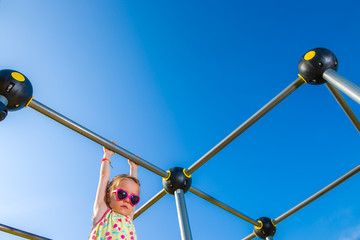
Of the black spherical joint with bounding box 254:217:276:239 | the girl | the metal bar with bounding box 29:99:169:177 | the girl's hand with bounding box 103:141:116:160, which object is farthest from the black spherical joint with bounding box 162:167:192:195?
the black spherical joint with bounding box 254:217:276:239

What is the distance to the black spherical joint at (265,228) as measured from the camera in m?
3.70

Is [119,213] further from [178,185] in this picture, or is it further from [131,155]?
[178,185]

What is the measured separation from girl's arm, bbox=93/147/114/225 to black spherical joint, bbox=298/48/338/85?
5.38ft

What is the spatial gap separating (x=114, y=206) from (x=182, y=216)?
690mm

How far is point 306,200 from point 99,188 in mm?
2284

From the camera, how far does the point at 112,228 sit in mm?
2016

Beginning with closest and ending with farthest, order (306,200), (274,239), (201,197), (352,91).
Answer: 1. (352,91)
2. (201,197)
3. (306,200)
4. (274,239)

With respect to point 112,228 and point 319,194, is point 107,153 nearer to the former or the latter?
point 112,228

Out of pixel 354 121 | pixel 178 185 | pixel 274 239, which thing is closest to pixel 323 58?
pixel 354 121

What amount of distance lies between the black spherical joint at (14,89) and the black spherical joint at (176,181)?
53.7 inches

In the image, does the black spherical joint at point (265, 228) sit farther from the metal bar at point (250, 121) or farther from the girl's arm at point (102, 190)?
the girl's arm at point (102, 190)

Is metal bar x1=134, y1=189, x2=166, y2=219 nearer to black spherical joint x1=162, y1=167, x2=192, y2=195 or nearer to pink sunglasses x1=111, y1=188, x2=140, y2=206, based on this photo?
black spherical joint x1=162, y1=167, x2=192, y2=195

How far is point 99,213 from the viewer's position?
2.12 meters

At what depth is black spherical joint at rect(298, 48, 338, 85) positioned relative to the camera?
2.38m
